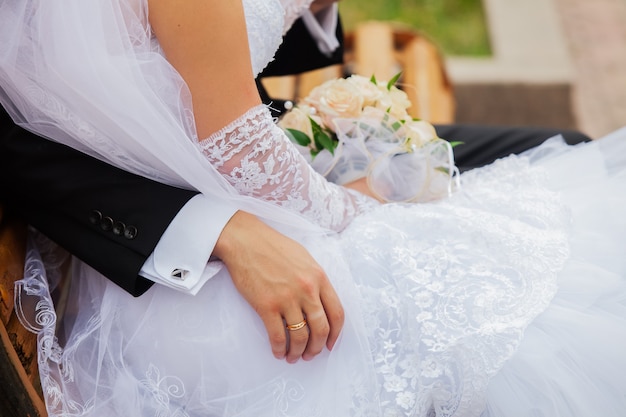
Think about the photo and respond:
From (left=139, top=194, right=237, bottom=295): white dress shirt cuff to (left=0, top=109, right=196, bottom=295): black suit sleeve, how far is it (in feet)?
0.05

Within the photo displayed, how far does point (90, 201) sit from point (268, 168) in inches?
11.5

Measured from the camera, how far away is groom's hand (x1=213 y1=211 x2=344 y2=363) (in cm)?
112

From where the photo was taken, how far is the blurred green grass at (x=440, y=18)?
13.8ft

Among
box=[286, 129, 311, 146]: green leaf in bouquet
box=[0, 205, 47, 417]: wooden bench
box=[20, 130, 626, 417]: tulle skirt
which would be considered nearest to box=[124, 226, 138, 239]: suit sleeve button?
box=[20, 130, 626, 417]: tulle skirt

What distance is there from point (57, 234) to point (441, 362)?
661 mm

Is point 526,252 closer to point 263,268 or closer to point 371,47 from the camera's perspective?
point 263,268

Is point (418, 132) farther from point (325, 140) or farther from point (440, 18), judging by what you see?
point (440, 18)

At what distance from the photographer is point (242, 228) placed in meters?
1.15

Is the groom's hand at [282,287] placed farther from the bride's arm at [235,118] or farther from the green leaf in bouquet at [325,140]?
the green leaf in bouquet at [325,140]

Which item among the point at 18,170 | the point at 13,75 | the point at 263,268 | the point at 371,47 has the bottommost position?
the point at 371,47

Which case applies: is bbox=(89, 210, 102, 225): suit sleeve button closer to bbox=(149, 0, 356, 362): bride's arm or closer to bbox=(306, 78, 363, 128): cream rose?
bbox=(149, 0, 356, 362): bride's arm

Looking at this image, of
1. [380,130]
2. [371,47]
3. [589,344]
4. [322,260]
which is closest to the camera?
[589,344]

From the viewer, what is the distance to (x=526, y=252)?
1.22m

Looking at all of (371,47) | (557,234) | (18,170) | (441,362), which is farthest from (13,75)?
(371,47)
